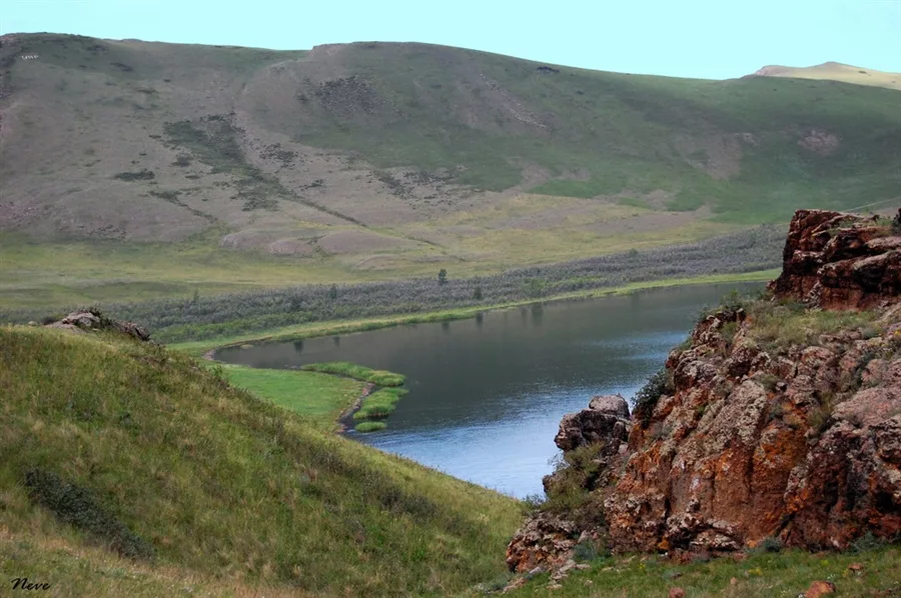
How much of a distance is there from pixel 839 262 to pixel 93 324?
92.5 feet

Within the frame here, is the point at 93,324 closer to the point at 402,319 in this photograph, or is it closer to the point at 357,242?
the point at 402,319

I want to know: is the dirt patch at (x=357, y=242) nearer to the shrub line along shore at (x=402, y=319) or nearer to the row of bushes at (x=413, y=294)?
the row of bushes at (x=413, y=294)

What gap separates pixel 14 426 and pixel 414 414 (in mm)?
43990

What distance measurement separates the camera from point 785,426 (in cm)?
2008

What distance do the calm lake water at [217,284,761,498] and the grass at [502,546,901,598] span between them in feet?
51.9

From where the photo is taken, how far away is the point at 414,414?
70.4m

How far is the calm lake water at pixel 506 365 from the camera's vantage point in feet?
193

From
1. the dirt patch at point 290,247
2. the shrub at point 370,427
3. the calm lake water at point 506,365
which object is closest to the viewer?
the calm lake water at point 506,365

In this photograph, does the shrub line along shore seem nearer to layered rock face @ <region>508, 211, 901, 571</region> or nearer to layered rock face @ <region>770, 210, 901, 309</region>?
layered rock face @ <region>508, 211, 901, 571</region>

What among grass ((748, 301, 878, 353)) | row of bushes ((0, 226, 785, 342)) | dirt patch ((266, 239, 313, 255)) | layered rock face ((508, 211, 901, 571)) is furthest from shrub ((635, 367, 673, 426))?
dirt patch ((266, 239, 313, 255))

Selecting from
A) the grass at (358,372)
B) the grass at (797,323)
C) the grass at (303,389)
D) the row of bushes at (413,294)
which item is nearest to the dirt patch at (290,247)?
the row of bushes at (413,294)

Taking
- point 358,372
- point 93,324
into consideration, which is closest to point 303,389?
point 358,372

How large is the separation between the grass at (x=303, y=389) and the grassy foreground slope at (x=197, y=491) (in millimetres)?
34098

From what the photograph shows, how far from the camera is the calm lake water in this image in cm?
5869
